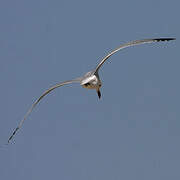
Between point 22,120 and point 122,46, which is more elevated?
point 122,46

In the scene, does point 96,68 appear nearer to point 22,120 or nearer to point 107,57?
point 107,57

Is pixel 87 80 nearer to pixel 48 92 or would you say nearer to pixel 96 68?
pixel 96 68

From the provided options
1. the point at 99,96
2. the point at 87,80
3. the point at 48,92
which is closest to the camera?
the point at 87,80

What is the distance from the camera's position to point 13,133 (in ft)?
115

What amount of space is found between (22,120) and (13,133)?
75 centimetres

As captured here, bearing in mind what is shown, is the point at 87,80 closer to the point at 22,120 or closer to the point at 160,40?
the point at 160,40

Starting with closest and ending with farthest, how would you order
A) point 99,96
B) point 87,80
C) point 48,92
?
1. point 87,80
2. point 99,96
3. point 48,92

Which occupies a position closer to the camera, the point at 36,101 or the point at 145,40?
the point at 145,40

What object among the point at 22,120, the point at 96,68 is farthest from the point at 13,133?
the point at 96,68

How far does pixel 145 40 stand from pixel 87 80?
2.43m

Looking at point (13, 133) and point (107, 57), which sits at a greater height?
point (107, 57)

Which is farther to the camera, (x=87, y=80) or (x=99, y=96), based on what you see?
(x=99, y=96)

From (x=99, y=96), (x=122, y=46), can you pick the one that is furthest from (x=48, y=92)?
(x=122, y=46)

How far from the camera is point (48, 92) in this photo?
3462 cm
